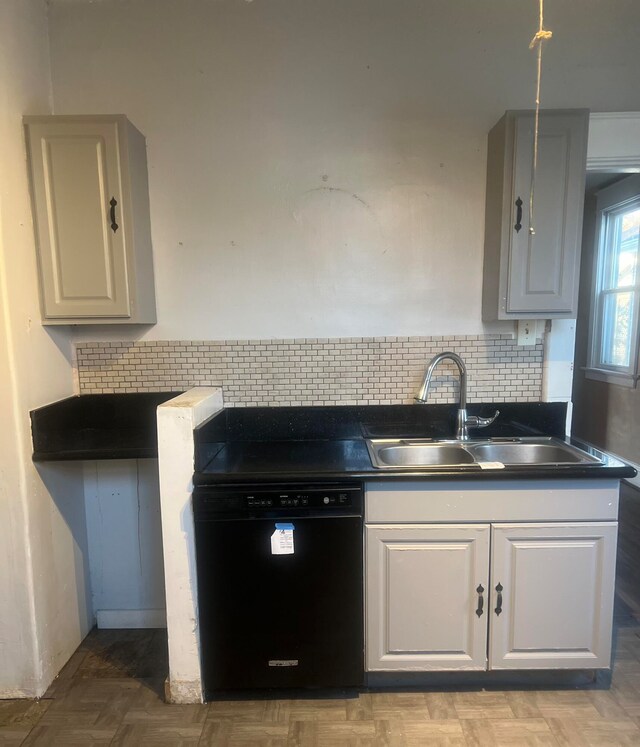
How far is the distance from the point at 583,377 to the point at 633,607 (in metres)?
2.90

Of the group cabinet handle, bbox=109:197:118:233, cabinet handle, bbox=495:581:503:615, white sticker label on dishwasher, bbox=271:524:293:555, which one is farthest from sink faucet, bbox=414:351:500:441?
cabinet handle, bbox=109:197:118:233

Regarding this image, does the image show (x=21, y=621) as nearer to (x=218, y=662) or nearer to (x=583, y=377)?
(x=218, y=662)

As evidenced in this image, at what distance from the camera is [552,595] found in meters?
1.72

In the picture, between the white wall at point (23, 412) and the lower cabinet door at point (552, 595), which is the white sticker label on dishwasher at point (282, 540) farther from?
the white wall at point (23, 412)

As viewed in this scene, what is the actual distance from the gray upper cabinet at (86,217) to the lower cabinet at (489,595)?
1.46m

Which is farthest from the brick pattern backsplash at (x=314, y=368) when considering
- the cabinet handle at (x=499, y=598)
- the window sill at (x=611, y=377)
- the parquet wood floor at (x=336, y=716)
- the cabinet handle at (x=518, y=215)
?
the window sill at (x=611, y=377)

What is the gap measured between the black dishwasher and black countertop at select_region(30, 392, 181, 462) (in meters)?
0.47

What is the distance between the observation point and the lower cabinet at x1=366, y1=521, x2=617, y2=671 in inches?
66.8

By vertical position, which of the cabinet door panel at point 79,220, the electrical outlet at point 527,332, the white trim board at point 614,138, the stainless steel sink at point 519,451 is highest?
the white trim board at point 614,138

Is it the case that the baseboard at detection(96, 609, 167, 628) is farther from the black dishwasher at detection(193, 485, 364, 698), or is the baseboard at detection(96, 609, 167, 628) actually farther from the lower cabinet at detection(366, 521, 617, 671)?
the lower cabinet at detection(366, 521, 617, 671)

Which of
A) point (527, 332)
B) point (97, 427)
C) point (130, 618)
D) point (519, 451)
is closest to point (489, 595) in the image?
point (519, 451)

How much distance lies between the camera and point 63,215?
1845 millimetres

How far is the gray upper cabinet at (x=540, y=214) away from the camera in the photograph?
1.84 metres

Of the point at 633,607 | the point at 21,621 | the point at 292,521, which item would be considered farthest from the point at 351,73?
the point at 633,607
